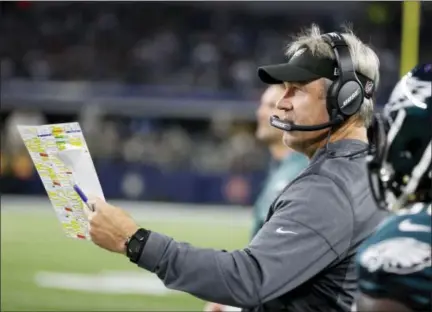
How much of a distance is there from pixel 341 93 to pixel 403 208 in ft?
2.83

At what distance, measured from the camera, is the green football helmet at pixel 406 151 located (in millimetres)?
1969

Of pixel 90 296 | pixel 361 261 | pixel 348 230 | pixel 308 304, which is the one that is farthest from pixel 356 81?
pixel 90 296

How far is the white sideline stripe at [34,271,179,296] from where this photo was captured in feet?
28.5

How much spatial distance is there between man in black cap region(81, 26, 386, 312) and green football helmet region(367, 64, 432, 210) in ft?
1.80

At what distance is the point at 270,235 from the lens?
2627 mm

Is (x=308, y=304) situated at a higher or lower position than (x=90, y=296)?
higher

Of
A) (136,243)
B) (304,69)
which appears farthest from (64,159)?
(304,69)

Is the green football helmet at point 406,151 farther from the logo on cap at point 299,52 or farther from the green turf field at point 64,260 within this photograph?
the green turf field at point 64,260

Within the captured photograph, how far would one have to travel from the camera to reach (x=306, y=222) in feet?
8.56

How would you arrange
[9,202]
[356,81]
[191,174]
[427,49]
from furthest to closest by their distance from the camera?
1. [427,49]
2. [191,174]
3. [9,202]
4. [356,81]

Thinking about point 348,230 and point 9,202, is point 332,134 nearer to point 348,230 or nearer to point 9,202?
point 348,230

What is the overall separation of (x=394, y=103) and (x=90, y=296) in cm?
653

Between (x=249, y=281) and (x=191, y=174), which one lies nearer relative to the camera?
(x=249, y=281)

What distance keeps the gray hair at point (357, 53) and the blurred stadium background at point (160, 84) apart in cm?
1295
